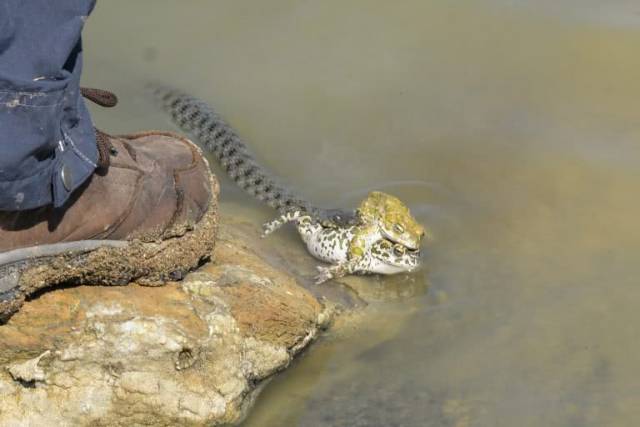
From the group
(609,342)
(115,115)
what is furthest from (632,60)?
(115,115)

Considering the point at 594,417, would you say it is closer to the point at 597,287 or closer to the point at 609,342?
the point at 609,342

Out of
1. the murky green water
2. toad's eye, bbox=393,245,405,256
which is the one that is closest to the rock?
the murky green water

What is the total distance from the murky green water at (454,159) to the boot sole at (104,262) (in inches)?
32.1

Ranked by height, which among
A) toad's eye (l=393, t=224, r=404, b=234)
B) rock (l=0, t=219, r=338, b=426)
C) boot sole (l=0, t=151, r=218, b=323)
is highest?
toad's eye (l=393, t=224, r=404, b=234)

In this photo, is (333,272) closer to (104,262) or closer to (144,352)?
(144,352)

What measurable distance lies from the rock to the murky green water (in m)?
0.32

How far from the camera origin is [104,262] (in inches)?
140

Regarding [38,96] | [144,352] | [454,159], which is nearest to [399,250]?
[454,159]

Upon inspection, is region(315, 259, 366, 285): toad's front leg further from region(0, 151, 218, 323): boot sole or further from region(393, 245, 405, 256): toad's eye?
region(0, 151, 218, 323): boot sole

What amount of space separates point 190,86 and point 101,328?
11.7 feet

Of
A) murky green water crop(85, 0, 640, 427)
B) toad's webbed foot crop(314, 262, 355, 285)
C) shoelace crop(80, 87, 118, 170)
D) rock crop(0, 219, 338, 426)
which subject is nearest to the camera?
shoelace crop(80, 87, 118, 170)

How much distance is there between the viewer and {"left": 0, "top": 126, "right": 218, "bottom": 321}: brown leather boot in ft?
10.7

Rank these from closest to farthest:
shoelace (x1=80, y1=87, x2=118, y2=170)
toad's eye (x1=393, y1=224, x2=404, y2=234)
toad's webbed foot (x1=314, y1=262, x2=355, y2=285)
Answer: shoelace (x1=80, y1=87, x2=118, y2=170) → toad's webbed foot (x1=314, y1=262, x2=355, y2=285) → toad's eye (x1=393, y1=224, x2=404, y2=234)

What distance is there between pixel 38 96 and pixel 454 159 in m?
3.61
